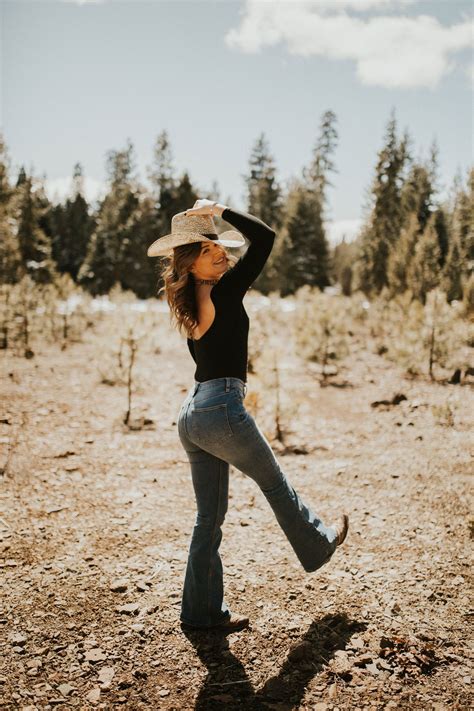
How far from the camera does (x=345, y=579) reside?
3.21 m

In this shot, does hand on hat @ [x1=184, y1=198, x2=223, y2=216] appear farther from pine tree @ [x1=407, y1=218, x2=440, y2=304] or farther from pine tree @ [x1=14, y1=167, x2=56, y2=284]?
pine tree @ [x1=14, y1=167, x2=56, y2=284]

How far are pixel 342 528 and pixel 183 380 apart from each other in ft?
23.7

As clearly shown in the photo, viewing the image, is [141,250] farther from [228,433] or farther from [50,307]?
[228,433]

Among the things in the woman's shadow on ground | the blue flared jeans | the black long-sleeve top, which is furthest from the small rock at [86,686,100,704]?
the black long-sleeve top

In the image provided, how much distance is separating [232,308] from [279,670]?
182 centimetres

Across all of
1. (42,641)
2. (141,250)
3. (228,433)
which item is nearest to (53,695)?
(42,641)

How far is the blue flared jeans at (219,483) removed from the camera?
7.63ft

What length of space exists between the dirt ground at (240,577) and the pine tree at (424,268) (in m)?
9.77

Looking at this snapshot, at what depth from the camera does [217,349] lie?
2352 mm

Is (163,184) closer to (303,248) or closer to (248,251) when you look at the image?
(303,248)

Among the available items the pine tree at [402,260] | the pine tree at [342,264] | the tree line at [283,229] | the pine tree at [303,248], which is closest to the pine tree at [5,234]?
the tree line at [283,229]

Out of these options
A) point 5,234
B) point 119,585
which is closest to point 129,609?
point 119,585

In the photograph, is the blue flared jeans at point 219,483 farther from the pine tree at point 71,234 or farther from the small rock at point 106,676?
the pine tree at point 71,234

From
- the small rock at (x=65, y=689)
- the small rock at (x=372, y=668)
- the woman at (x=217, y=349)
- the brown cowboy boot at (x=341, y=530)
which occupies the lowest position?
the small rock at (x=65, y=689)
